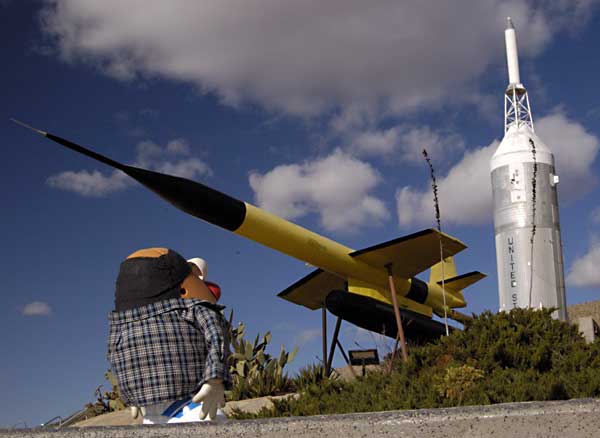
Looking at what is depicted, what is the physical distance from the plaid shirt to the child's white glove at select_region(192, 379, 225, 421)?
6 cm

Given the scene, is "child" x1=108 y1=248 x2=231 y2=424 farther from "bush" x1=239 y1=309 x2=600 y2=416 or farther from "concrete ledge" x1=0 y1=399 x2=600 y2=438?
"bush" x1=239 y1=309 x2=600 y2=416

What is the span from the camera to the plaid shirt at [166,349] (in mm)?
4363

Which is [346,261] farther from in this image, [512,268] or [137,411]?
[137,411]

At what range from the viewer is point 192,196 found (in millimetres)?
9000

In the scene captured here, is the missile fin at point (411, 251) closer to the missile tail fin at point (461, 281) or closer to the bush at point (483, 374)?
the bush at point (483, 374)

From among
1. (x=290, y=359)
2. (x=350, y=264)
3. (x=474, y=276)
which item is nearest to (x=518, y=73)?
(x=474, y=276)

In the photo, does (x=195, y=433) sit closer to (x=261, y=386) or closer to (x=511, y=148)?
(x=261, y=386)

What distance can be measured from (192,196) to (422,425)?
628cm

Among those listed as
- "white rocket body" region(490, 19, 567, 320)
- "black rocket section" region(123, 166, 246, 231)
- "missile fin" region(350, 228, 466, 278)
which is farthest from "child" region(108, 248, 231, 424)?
"white rocket body" region(490, 19, 567, 320)

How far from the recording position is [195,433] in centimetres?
324

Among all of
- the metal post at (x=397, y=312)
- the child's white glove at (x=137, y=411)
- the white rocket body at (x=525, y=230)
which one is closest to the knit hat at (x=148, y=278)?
the child's white glove at (x=137, y=411)

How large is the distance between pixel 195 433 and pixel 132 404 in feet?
4.62

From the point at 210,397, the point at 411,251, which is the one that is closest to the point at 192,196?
the point at 411,251

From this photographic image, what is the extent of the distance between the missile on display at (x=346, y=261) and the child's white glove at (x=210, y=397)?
13.3 ft
